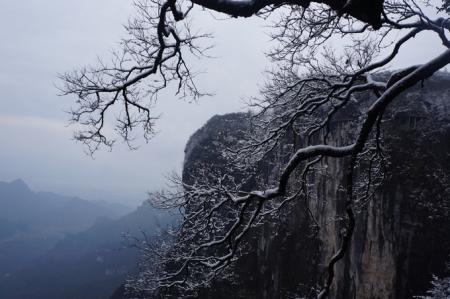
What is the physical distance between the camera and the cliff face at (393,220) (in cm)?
1384

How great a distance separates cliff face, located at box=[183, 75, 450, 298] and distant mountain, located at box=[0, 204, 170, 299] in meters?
61.9

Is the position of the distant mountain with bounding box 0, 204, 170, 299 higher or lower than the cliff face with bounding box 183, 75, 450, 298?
lower

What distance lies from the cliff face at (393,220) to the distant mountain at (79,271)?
61.9 metres

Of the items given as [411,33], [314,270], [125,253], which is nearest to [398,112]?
[314,270]

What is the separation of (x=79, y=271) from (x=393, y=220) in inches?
4322

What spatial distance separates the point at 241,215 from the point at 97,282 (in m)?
93.5

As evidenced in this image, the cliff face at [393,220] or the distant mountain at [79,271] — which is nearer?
the cliff face at [393,220]

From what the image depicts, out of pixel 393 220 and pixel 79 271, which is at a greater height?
pixel 393 220

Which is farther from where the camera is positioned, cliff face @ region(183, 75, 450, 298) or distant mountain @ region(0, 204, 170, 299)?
distant mountain @ region(0, 204, 170, 299)

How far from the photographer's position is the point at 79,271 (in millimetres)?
108688

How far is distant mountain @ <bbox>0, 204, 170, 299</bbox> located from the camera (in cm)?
8725

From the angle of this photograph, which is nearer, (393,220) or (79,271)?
(393,220)

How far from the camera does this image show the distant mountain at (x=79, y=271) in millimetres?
87250

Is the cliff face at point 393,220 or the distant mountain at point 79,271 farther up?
the cliff face at point 393,220
